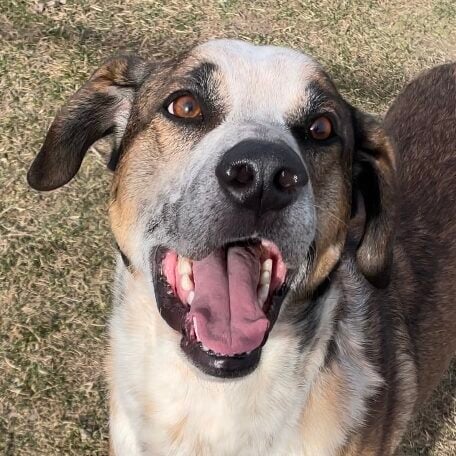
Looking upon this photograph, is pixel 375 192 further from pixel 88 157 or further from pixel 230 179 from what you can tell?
pixel 88 157

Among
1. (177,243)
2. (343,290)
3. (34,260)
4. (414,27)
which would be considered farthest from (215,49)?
(414,27)

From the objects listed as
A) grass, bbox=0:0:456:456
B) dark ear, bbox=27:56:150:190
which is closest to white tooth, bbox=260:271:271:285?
dark ear, bbox=27:56:150:190

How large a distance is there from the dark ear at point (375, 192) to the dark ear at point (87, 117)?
94 centimetres

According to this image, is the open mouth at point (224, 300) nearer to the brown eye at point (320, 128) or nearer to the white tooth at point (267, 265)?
the white tooth at point (267, 265)

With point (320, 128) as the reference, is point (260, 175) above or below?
above

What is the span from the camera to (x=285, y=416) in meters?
2.61

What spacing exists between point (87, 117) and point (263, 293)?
1102 mm

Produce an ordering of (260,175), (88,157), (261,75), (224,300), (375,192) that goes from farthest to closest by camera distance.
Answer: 1. (88,157)
2. (375,192)
3. (261,75)
4. (224,300)
5. (260,175)

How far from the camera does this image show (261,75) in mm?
2564

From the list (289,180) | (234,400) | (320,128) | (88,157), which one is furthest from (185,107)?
(88,157)

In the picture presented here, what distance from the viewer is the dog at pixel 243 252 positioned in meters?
2.24

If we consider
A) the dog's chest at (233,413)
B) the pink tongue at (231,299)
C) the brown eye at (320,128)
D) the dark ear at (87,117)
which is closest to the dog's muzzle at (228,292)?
the pink tongue at (231,299)

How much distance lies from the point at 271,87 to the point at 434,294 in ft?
4.77

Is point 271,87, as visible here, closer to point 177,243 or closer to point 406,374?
point 177,243
